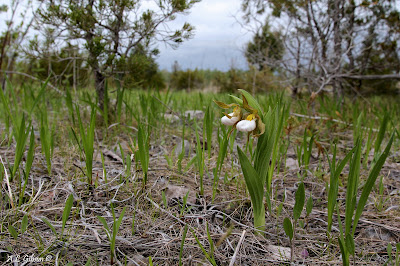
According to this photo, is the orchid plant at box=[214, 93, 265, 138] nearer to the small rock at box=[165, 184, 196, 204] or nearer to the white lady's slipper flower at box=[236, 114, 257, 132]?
the white lady's slipper flower at box=[236, 114, 257, 132]

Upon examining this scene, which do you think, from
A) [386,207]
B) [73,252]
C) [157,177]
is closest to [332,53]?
[386,207]

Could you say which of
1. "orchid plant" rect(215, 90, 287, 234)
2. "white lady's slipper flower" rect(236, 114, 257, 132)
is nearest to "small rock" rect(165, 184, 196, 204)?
"orchid plant" rect(215, 90, 287, 234)

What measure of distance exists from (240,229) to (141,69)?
73.0 inches

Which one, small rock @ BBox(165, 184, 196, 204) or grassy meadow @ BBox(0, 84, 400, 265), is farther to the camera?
small rock @ BBox(165, 184, 196, 204)

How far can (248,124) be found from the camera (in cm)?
99

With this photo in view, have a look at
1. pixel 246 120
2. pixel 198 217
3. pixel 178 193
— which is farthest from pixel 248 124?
pixel 178 193

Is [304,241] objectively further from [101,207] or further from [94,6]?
[94,6]

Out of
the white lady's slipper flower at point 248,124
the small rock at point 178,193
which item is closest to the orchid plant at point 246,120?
the white lady's slipper flower at point 248,124

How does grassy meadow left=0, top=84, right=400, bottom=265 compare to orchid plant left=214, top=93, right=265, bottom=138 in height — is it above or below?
below

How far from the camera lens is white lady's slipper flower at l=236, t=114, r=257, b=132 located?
38.8 inches

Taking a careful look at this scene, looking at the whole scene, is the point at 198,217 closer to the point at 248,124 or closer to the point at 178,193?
the point at 178,193

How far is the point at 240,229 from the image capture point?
46.4 inches

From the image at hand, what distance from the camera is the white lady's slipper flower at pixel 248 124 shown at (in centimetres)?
99

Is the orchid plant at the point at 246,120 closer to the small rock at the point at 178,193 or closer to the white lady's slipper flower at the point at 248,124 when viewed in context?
the white lady's slipper flower at the point at 248,124
